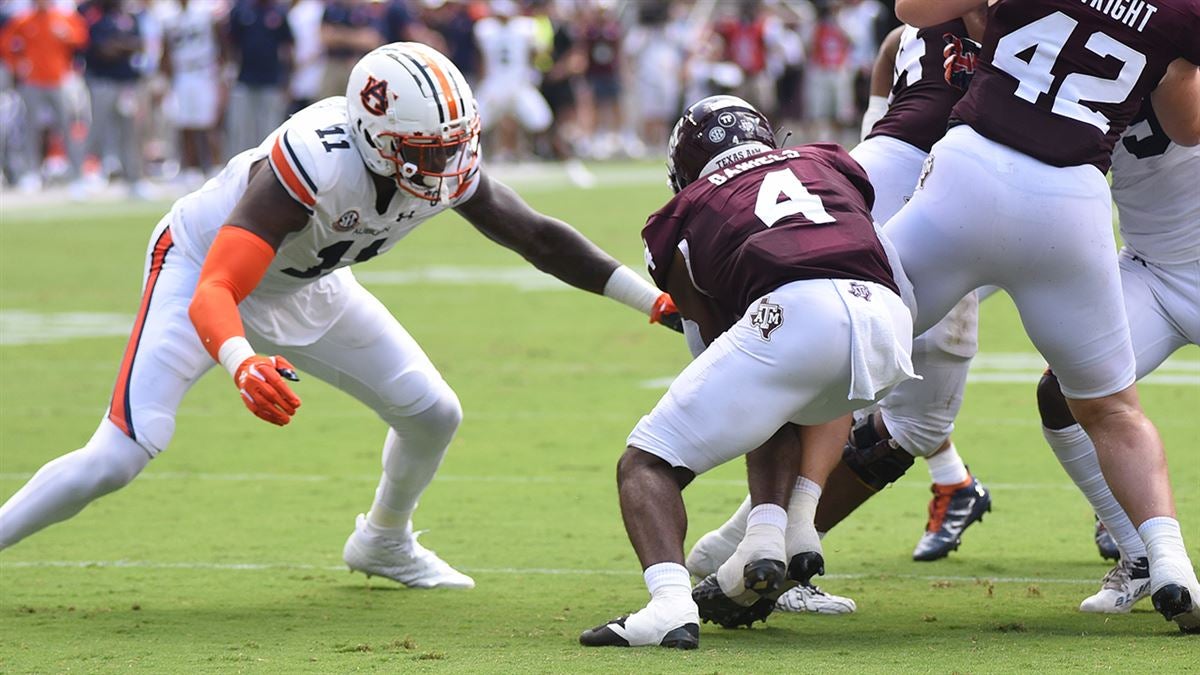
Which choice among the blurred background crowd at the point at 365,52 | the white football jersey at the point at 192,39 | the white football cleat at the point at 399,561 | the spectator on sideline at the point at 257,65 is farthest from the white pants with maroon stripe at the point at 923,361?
the white football jersey at the point at 192,39

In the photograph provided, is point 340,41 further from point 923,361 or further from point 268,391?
point 268,391

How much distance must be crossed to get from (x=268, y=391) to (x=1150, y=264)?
2.60 metres

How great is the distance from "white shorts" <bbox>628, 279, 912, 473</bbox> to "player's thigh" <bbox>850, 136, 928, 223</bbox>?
1.08m

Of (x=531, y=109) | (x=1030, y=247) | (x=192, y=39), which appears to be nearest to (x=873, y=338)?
(x=1030, y=247)

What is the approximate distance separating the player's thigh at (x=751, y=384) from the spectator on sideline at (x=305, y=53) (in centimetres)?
1624

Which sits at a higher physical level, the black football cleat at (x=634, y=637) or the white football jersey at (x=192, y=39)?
the black football cleat at (x=634, y=637)

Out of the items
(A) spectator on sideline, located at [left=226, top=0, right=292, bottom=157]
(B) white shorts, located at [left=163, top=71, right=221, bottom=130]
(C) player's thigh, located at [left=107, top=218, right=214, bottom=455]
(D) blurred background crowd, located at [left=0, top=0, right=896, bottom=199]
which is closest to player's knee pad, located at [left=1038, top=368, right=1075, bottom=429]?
(C) player's thigh, located at [left=107, top=218, right=214, bottom=455]

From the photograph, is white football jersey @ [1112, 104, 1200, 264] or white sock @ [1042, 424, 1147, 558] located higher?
white football jersey @ [1112, 104, 1200, 264]

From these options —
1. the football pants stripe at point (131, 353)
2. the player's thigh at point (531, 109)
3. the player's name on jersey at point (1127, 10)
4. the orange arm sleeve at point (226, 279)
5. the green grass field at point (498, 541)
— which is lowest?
the player's thigh at point (531, 109)

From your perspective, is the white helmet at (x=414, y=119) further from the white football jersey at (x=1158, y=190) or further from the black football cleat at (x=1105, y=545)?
the black football cleat at (x=1105, y=545)

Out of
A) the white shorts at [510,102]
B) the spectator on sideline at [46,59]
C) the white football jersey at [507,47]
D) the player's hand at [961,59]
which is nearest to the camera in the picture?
the player's hand at [961,59]

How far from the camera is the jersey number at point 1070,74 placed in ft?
14.9

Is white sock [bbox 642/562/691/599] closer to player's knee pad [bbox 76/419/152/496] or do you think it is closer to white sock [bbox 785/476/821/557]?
white sock [bbox 785/476/821/557]

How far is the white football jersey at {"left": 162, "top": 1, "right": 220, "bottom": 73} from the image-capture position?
68.8 ft
